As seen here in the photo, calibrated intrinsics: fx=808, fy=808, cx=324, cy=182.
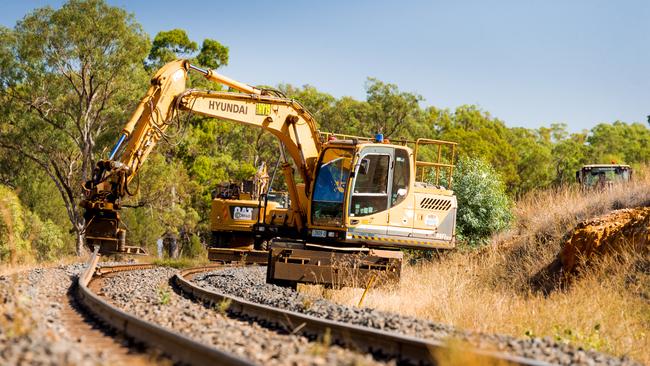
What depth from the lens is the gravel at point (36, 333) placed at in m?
5.87

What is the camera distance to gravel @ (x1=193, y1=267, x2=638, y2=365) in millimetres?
7629

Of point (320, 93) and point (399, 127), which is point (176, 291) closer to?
point (399, 127)

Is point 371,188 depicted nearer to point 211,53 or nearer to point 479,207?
point 479,207

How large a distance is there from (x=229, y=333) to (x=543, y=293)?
9.30 m

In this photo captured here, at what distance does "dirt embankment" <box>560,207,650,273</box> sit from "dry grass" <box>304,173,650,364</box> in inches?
17.3

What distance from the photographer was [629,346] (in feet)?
31.7

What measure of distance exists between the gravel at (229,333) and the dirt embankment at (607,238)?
8.24 metres

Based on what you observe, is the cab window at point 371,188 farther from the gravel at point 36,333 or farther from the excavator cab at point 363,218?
the gravel at point 36,333

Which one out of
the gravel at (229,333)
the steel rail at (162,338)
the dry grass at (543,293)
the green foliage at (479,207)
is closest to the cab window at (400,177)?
the dry grass at (543,293)

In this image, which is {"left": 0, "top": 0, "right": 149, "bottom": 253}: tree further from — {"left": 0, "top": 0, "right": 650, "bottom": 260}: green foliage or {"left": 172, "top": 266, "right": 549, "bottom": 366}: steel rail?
{"left": 172, "top": 266, "right": 549, "bottom": 366}: steel rail

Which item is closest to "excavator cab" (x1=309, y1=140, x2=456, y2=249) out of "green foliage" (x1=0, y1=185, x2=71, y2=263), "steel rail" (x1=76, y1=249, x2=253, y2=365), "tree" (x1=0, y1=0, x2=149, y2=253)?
"steel rail" (x1=76, y1=249, x2=253, y2=365)

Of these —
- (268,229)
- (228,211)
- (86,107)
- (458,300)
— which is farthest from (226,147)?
(458,300)

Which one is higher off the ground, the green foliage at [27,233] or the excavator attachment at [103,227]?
the excavator attachment at [103,227]

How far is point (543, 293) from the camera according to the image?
16.4 meters
